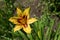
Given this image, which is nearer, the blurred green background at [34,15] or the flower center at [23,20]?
the flower center at [23,20]

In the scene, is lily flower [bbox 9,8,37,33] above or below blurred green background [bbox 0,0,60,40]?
above

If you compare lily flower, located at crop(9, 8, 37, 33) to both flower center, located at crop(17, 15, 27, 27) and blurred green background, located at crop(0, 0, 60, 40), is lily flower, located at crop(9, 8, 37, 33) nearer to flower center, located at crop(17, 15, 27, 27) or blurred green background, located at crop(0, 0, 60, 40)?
flower center, located at crop(17, 15, 27, 27)

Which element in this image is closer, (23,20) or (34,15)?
(23,20)

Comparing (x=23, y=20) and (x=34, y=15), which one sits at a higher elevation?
(x=23, y=20)

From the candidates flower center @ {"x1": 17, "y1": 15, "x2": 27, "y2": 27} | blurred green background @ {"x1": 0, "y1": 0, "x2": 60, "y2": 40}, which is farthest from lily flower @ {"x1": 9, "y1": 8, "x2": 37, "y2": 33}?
blurred green background @ {"x1": 0, "y1": 0, "x2": 60, "y2": 40}

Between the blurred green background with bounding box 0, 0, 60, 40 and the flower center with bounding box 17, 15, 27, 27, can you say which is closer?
the flower center with bounding box 17, 15, 27, 27

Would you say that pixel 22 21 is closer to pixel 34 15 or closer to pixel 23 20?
pixel 23 20

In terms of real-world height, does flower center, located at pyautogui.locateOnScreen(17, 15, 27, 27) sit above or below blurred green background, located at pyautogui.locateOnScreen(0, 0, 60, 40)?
above

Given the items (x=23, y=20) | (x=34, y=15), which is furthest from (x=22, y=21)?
(x=34, y=15)

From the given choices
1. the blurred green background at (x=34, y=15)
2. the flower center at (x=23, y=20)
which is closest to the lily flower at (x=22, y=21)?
the flower center at (x=23, y=20)

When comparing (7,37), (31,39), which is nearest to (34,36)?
(31,39)

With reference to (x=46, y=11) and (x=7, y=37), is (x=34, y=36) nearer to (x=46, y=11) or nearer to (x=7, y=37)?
(x=7, y=37)

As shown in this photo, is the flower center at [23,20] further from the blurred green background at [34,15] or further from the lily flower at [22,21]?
the blurred green background at [34,15]
